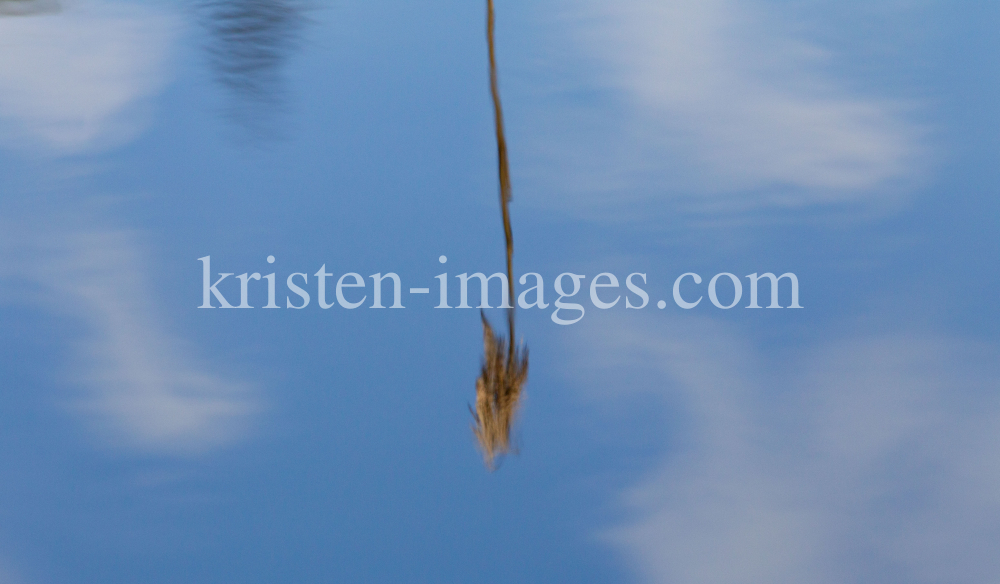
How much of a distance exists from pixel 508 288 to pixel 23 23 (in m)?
3.11

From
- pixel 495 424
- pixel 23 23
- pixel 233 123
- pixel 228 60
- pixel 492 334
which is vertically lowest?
pixel 495 424

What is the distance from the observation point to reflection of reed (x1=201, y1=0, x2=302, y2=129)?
4.52 metres

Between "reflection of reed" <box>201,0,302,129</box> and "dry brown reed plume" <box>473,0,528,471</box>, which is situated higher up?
"reflection of reed" <box>201,0,302,129</box>

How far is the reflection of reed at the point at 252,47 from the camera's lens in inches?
178

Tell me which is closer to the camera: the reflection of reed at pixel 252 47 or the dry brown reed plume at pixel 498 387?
the dry brown reed plume at pixel 498 387

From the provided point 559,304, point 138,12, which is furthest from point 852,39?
point 138,12

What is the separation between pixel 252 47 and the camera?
4.89 meters

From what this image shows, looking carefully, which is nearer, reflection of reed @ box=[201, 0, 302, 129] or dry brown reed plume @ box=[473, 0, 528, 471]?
dry brown reed plume @ box=[473, 0, 528, 471]

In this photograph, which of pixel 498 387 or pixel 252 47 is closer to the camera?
pixel 498 387

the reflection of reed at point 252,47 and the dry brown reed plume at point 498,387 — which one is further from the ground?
the reflection of reed at point 252,47

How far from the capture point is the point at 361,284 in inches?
146

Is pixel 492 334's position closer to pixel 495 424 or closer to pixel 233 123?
pixel 495 424

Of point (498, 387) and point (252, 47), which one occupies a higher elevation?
point (252, 47)

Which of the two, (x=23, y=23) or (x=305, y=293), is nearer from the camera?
(x=305, y=293)
